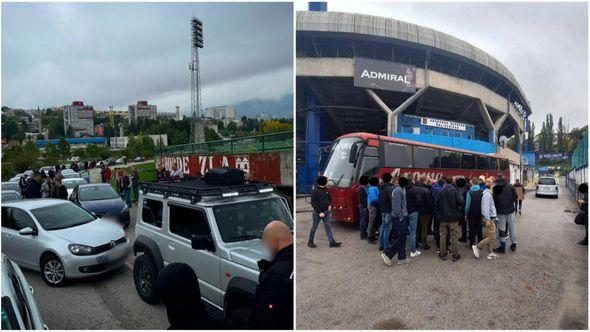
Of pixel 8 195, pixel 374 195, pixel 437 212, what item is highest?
pixel 8 195

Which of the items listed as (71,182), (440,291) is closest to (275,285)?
(440,291)

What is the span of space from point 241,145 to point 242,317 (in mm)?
868

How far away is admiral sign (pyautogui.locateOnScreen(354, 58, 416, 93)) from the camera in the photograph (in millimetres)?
1763

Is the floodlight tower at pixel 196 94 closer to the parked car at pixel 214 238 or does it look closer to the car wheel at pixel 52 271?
the parked car at pixel 214 238

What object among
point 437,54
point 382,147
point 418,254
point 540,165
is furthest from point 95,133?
point 418,254

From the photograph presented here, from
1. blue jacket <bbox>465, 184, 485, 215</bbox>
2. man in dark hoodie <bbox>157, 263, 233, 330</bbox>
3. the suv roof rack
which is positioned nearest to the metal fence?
the suv roof rack

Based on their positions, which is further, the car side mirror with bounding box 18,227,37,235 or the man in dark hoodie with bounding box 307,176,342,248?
the man in dark hoodie with bounding box 307,176,342,248

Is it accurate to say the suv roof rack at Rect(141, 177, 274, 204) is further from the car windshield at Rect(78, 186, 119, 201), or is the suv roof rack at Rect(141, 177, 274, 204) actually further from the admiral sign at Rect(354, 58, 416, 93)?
the admiral sign at Rect(354, 58, 416, 93)

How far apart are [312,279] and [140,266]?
41.7 inches

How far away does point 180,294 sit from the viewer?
111 cm

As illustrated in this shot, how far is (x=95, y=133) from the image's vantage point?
1.72 meters

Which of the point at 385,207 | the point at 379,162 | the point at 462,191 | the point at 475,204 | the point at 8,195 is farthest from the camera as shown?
the point at 462,191

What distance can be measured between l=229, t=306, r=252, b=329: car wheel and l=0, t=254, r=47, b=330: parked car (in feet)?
2.60

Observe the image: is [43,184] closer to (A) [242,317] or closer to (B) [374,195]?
(A) [242,317]
